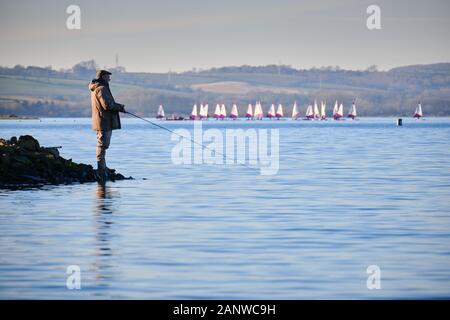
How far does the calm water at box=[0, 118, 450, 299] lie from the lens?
14070 mm

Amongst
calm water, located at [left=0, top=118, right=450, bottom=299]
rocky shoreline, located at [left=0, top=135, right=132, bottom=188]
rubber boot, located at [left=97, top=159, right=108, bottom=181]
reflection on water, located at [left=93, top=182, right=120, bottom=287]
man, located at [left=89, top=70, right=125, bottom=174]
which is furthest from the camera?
rubber boot, located at [left=97, top=159, right=108, bottom=181]

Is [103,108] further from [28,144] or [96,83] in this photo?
[28,144]

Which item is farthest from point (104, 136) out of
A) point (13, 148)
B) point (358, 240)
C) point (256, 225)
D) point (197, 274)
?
point (197, 274)

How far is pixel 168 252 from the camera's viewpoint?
1678 centimetres

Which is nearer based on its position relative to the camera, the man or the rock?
the man

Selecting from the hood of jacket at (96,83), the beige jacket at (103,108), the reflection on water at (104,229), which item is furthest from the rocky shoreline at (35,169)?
the hood of jacket at (96,83)

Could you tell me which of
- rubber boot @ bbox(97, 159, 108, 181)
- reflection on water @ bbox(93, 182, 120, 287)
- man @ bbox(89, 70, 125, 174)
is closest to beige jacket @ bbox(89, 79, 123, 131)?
man @ bbox(89, 70, 125, 174)

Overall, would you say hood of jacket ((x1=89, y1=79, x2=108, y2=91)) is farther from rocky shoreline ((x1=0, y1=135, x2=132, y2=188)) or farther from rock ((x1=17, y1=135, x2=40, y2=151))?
rock ((x1=17, y1=135, x2=40, y2=151))

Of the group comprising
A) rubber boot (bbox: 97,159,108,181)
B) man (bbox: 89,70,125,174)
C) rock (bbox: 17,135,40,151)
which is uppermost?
man (bbox: 89,70,125,174)

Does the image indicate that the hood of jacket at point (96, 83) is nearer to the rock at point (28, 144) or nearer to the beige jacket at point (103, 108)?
the beige jacket at point (103, 108)

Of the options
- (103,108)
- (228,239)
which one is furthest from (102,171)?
(228,239)

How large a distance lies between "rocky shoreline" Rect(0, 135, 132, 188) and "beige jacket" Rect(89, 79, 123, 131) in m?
1.55

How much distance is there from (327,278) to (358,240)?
3688 millimetres
